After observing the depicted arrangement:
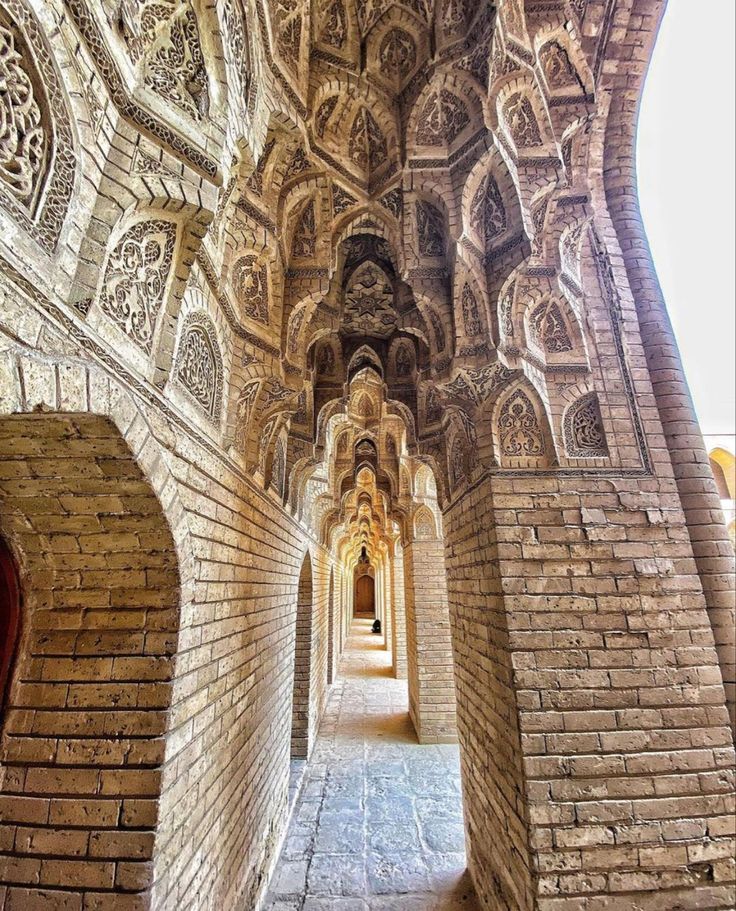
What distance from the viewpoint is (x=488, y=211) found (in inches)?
127

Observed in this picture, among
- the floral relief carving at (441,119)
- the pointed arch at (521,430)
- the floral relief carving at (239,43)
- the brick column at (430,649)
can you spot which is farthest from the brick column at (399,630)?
the floral relief carving at (239,43)

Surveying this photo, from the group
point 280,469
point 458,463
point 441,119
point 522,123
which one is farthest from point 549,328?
point 280,469

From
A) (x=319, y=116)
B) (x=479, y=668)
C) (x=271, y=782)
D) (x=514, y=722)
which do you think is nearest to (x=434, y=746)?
(x=271, y=782)

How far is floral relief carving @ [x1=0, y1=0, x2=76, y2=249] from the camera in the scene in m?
1.16

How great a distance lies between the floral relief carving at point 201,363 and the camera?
2.26 metres

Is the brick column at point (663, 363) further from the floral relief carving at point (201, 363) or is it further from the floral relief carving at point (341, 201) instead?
the floral relief carving at point (201, 363)

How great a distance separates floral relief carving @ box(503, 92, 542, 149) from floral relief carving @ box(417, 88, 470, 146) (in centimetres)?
29

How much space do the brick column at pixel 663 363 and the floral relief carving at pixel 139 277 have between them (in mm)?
3202

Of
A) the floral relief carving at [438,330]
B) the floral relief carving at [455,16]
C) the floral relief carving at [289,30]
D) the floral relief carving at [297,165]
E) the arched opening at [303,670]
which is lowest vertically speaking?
the arched opening at [303,670]

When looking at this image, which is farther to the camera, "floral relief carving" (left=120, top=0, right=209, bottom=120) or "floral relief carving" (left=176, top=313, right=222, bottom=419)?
"floral relief carving" (left=176, top=313, right=222, bottom=419)

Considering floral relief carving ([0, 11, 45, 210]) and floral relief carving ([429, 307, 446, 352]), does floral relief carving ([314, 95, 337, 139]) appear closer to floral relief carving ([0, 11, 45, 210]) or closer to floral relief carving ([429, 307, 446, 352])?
floral relief carving ([429, 307, 446, 352])

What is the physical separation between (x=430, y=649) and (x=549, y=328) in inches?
233

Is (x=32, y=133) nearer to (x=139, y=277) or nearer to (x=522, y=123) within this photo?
(x=139, y=277)

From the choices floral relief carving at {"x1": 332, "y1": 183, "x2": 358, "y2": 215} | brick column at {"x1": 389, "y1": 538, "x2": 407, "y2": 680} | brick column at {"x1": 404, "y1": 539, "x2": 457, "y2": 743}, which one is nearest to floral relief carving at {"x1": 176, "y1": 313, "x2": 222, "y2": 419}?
floral relief carving at {"x1": 332, "y1": 183, "x2": 358, "y2": 215}
